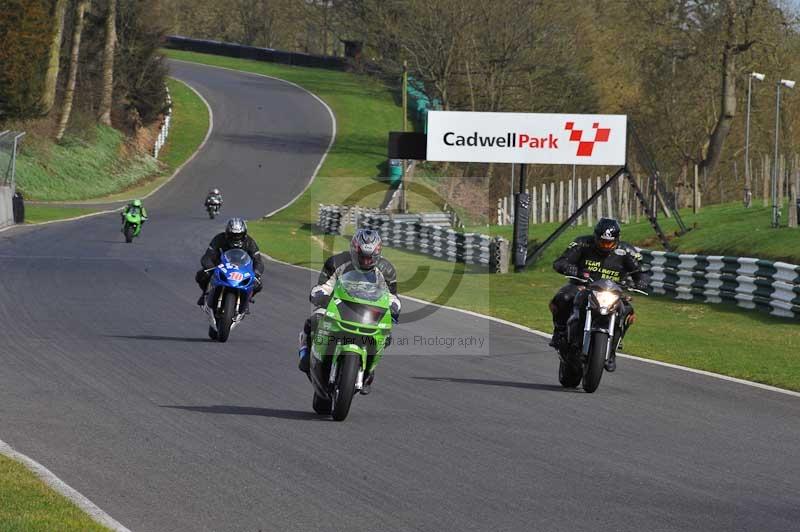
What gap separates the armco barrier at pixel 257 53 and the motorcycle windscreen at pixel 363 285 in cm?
9033

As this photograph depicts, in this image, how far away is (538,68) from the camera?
59156mm

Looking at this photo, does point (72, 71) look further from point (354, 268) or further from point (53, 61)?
point (354, 268)

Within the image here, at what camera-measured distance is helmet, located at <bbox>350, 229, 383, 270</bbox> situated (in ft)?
33.8

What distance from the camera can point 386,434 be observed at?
10031 millimetres

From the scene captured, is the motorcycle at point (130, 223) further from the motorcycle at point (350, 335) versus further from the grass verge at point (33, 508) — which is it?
the grass verge at point (33, 508)

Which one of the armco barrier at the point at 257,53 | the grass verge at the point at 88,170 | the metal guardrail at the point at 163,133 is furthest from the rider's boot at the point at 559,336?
the armco barrier at the point at 257,53

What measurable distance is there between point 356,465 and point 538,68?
170 ft

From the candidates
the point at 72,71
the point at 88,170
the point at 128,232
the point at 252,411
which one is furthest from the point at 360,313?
the point at 72,71

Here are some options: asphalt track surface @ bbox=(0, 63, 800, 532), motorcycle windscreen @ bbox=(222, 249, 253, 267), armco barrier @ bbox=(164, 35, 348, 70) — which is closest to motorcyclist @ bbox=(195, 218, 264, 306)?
motorcycle windscreen @ bbox=(222, 249, 253, 267)

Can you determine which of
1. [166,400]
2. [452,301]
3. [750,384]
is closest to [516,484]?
[166,400]

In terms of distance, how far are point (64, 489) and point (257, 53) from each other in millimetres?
100617

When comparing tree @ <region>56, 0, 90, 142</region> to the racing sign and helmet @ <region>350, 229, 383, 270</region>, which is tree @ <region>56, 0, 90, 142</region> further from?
helmet @ <region>350, 229, 383, 270</region>

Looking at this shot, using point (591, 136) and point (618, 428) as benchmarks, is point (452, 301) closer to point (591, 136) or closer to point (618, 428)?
point (591, 136)

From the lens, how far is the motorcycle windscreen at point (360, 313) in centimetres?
1023
